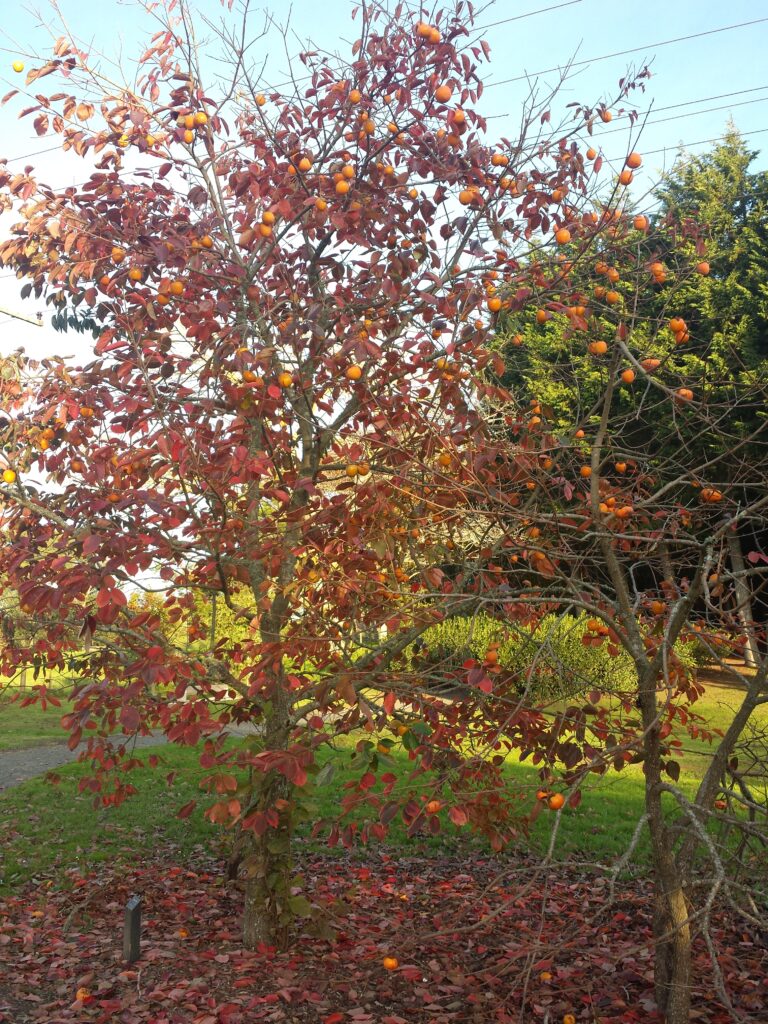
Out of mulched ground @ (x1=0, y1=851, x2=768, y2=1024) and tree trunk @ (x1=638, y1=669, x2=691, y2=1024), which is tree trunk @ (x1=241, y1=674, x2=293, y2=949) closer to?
mulched ground @ (x1=0, y1=851, x2=768, y2=1024)

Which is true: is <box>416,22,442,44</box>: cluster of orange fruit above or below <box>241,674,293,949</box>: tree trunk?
above

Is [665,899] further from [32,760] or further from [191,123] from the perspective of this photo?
[32,760]

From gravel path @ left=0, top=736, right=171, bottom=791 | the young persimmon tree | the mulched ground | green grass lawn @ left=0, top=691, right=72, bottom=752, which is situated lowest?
the mulched ground

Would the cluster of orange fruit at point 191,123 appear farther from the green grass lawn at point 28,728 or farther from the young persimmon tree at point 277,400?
the green grass lawn at point 28,728

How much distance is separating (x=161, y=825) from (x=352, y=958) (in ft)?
9.45

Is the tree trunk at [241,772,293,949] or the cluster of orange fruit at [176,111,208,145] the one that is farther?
the tree trunk at [241,772,293,949]

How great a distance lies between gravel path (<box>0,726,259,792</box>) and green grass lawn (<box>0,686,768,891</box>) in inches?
18.3

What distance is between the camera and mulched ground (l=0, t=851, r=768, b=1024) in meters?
3.19

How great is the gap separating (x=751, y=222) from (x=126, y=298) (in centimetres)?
1240

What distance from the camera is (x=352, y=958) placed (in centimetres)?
373

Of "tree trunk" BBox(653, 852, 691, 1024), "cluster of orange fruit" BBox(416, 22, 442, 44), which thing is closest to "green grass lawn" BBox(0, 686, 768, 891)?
"tree trunk" BBox(653, 852, 691, 1024)

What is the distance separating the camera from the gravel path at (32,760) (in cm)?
778

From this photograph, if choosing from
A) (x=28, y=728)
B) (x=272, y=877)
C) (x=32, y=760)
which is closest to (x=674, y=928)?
(x=272, y=877)

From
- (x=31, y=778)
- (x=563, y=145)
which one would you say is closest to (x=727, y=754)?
(x=563, y=145)
